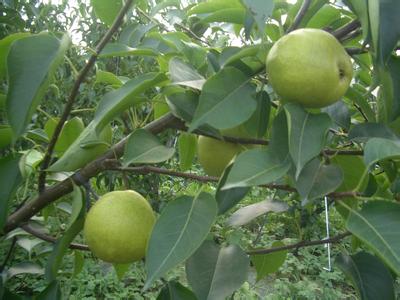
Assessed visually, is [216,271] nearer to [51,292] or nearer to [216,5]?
[51,292]

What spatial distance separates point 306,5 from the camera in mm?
749

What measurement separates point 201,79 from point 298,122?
0.21 meters

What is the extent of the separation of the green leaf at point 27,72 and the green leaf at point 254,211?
50cm

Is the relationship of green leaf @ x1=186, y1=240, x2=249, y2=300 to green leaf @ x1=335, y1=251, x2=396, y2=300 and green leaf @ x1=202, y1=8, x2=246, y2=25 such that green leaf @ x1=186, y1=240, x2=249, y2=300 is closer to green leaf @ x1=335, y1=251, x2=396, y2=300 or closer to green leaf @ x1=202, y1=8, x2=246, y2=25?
green leaf @ x1=335, y1=251, x2=396, y2=300

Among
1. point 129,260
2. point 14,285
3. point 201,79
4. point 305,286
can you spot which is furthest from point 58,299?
point 305,286

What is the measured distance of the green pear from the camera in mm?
660

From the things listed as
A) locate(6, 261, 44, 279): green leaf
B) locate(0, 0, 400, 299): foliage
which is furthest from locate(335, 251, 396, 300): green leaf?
locate(6, 261, 44, 279): green leaf

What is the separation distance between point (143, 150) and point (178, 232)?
18cm

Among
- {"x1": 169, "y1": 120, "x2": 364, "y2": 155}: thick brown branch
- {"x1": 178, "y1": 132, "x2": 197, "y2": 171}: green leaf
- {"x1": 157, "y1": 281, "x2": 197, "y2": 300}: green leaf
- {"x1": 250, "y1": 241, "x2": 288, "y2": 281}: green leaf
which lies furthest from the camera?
{"x1": 250, "y1": 241, "x2": 288, "y2": 281}: green leaf

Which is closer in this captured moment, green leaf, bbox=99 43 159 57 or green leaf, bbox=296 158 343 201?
green leaf, bbox=296 158 343 201

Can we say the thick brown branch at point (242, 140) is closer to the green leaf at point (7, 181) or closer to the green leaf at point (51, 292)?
the green leaf at point (7, 181)

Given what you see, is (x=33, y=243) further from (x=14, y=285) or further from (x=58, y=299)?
(x=14, y=285)

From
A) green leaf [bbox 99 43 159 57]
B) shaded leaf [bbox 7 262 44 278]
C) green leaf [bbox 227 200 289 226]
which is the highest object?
green leaf [bbox 99 43 159 57]

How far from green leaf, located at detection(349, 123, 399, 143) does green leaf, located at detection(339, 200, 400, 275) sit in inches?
5.3
